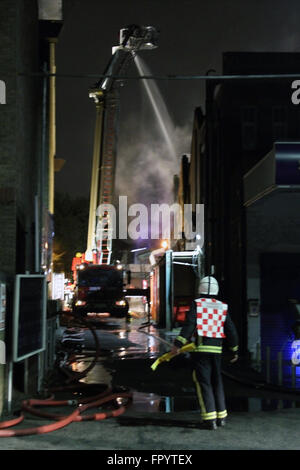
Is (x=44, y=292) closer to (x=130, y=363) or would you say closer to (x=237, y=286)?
(x=130, y=363)

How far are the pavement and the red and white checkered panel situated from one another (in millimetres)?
1191

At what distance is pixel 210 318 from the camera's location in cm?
850

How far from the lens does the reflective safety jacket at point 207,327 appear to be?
27.6ft

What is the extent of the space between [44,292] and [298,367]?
7.60m

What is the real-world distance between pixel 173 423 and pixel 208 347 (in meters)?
1.13

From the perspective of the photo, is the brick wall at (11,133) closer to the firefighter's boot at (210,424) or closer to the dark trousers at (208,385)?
the dark trousers at (208,385)

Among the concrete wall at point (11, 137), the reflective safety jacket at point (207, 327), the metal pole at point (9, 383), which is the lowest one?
the metal pole at point (9, 383)

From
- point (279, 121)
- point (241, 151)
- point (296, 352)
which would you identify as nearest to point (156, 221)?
point (279, 121)

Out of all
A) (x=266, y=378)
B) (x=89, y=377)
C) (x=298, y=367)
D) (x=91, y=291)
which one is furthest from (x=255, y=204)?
(x=91, y=291)

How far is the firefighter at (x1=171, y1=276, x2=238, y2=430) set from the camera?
27.1 feet

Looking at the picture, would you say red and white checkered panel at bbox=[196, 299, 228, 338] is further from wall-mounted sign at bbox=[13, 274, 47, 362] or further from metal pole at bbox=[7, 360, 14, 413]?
metal pole at bbox=[7, 360, 14, 413]

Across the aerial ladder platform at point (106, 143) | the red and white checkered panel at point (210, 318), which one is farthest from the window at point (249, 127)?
the red and white checkered panel at point (210, 318)

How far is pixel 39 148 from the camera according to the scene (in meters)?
16.4

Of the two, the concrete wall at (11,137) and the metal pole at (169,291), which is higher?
the concrete wall at (11,137)
